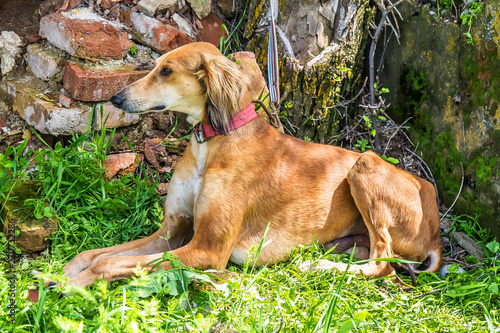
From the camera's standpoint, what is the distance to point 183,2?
455 cm

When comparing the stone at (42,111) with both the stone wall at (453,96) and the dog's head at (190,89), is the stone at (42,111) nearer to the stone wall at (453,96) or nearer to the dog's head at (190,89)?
the dog's head at (190,89)

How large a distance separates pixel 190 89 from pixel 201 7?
1797 millimetres

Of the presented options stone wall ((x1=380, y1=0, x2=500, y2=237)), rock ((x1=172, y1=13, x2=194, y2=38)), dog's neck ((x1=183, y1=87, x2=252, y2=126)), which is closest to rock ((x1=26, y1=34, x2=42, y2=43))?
rock ((x1=172, y1=13, x2=194, y2=38))

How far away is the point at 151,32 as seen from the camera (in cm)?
433

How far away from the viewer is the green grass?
224cm

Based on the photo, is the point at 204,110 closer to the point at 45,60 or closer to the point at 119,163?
the point at 119,163

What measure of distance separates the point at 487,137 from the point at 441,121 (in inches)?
17.0

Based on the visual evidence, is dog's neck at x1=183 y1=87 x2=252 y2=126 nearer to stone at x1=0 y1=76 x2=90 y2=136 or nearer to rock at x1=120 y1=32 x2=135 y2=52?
stone at x1=0 y1=76 x2=90 y2=136

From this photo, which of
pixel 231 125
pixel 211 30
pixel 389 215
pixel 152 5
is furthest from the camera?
pixel 211 30

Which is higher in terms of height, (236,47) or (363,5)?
(363,5)

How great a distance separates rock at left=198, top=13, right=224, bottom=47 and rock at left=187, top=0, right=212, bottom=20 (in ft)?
0.21

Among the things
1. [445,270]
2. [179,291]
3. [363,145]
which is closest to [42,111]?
[179,291]

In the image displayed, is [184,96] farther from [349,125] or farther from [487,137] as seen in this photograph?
[487,137]

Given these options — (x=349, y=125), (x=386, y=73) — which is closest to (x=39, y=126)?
(x=349, y=125)
